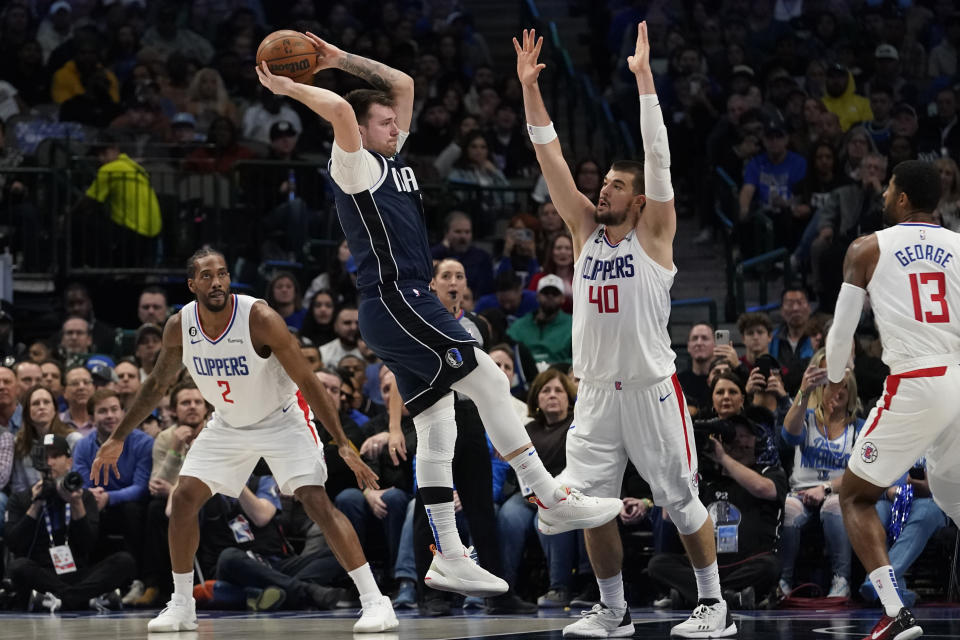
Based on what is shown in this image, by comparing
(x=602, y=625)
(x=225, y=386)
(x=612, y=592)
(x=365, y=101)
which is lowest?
(x=602, y=625)

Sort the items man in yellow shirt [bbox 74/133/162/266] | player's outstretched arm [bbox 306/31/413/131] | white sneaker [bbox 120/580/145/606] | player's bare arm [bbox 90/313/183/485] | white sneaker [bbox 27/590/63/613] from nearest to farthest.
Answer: player's outstretched arm [bbox 306/31/413/131] → player's bare arm [bbox 90/313/183/485] → white sneaker [bbox 27/590/63/613] → white sneaker [bbox 120/580/145/606] → man in yellow shirt [bbox 74/133/162/266]

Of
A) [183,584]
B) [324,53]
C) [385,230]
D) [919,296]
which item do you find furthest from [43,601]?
[919,296]

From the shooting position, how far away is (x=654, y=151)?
7422mm

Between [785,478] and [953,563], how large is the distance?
1214mm

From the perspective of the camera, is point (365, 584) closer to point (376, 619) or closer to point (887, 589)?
point (376, 619)

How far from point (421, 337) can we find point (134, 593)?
4721 millimetres

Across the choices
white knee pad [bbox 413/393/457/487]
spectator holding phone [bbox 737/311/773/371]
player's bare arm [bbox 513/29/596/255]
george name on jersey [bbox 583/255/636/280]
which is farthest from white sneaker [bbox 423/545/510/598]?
spectator holding phone [bbox 737/311/773/371]

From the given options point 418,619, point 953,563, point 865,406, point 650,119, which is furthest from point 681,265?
point 650,119

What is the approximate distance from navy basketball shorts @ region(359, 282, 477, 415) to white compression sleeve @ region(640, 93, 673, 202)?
4.04 feet

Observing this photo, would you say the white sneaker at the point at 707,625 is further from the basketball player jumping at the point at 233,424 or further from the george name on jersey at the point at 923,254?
the george name on jersey at the point at 923,254

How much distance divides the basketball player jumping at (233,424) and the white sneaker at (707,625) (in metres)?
1.76

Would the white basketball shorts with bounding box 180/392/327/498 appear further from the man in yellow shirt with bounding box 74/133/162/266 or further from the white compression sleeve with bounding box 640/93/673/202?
the man in yellow shirt with bounding box 74/133/162/266

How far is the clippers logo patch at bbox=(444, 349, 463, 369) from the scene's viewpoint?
7.14 meters

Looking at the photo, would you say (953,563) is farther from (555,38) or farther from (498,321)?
(555,38)
